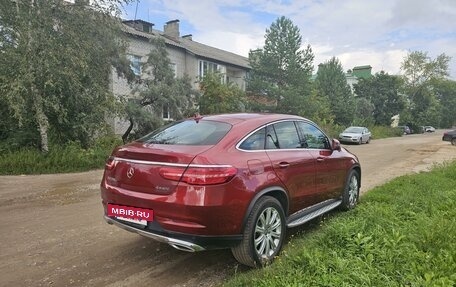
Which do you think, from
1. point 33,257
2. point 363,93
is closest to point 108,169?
point 33,257

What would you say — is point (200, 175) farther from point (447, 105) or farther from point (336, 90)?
point (447, 105)

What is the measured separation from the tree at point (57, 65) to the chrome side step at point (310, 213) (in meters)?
8.76

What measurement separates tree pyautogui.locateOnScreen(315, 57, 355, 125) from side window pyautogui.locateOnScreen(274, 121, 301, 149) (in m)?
33.0

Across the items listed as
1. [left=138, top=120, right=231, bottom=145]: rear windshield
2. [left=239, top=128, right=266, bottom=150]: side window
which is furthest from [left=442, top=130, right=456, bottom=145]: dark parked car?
[left=138, top=120, right=231, bottom=145]: rear windshield

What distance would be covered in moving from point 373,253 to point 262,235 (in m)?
1.16

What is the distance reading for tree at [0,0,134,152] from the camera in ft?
35.0

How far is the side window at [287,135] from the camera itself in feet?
14.9

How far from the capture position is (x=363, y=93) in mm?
48312

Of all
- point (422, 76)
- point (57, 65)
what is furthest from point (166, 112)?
point (422, 76)

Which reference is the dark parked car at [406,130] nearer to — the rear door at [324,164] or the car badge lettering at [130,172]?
the rear door at [324,164]

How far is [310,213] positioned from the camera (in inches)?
190

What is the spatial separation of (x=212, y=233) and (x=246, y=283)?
55cm

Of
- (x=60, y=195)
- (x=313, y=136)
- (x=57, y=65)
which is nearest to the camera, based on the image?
(x=313, y=136)

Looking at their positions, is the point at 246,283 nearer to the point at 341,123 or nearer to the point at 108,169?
the point at 108,169
